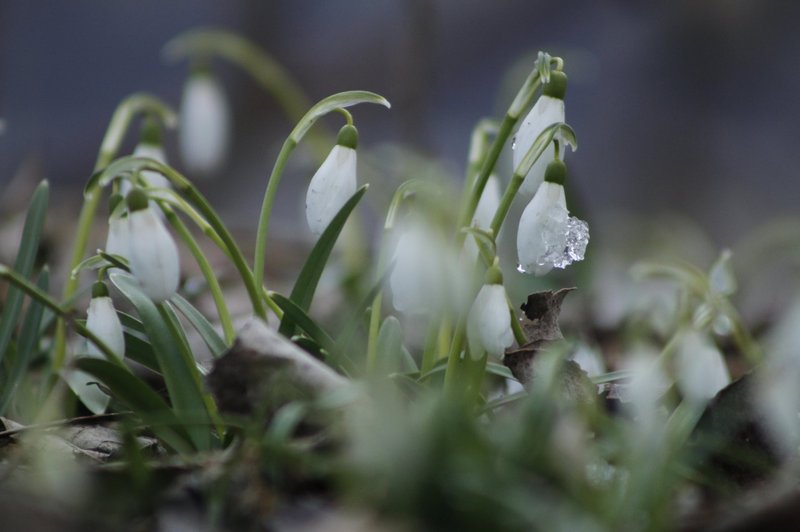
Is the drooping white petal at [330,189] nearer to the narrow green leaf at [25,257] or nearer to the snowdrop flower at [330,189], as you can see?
the snowdrop flower at [330,189]

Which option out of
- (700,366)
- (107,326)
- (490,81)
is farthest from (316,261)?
(490,81)

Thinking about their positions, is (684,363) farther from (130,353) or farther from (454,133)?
(454,133)

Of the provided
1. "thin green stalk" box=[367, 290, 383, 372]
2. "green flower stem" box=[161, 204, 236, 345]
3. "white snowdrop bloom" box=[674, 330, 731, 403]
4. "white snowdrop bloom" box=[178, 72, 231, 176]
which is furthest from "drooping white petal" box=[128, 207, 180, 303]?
"white snowdrop bloom" box=[178, 72, 231, 176]

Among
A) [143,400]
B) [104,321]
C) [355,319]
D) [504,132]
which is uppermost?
[504,132]

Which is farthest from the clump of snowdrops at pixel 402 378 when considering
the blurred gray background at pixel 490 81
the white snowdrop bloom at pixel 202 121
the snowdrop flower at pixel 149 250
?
the blurred gray background at pixel 490 81

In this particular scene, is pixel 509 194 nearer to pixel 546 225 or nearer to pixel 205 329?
Answer: pixel 546 225

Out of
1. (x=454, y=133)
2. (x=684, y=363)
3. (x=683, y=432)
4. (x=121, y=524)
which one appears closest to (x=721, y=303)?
(x=684, y=363)
